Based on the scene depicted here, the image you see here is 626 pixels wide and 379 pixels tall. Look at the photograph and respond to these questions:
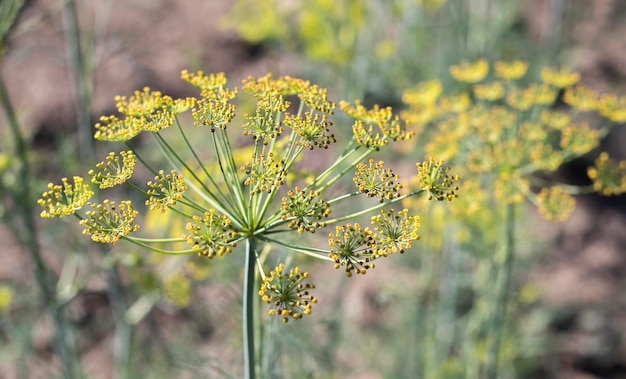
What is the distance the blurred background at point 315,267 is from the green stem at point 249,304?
0.92 meters

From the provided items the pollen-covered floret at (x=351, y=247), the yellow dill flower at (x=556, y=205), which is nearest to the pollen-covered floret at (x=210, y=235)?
the pollen-covered floret at (x=351, y=247)

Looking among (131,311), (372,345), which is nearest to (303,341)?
(131,311)

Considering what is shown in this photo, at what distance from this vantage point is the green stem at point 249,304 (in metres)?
2.01

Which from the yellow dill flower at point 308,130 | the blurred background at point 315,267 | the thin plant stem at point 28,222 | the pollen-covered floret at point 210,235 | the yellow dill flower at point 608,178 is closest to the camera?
the pollen-covered floret at point 210,235

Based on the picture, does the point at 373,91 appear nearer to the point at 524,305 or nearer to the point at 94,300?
the point at 524,305

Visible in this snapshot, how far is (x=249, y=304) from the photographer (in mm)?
2018

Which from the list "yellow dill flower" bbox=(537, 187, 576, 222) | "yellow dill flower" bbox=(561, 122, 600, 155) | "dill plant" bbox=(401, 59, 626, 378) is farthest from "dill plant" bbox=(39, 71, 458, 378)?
"yellow dill flower" bbox=(561, 122, 600, 155)

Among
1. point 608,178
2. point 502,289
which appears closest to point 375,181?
point 608,178

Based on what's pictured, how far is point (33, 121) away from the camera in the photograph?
802 cm

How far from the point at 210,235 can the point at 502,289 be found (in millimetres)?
2230

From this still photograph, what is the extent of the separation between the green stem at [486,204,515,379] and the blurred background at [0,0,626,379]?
0.64m

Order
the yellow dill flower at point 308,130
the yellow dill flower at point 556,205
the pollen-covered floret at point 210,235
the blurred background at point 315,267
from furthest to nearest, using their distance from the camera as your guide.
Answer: the blurred background at point 315,267 < the yellow dill flower at point 556,205 < the yellow dill flower at point 308,130 < the pollen-covered floret at point 210,235

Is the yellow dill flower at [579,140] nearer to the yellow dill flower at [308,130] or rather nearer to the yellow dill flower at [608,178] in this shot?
the yellow dill flower at [608,178]

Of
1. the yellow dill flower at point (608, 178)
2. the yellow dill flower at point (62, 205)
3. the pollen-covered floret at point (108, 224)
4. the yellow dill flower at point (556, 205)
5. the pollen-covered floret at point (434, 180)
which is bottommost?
the pollen-covered floret at point (108, 224)
